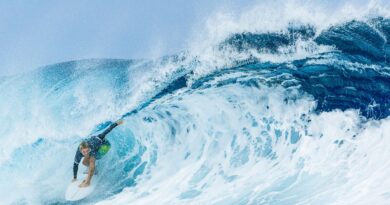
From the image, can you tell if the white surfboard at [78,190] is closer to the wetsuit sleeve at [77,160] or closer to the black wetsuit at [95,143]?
the wetsuit sleeve at [77,160]

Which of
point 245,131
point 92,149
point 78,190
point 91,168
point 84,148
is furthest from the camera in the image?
point 245,131

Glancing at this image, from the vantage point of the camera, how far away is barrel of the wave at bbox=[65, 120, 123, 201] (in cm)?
765

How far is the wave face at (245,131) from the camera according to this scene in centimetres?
825

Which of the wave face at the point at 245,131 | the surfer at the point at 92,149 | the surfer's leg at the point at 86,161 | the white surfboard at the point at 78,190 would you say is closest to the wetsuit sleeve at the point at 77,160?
the surfer at the point at 92,149

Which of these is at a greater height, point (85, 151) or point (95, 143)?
point (95, 143)

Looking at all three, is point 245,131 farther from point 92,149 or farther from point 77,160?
point 77,160

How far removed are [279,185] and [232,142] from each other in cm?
115

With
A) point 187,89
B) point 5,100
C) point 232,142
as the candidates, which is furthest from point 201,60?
point 5,100

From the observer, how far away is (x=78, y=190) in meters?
8.07

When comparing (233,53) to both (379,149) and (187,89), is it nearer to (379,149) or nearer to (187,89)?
(187,89)

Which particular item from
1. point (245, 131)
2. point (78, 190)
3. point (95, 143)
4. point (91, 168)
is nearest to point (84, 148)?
point (95, 143)

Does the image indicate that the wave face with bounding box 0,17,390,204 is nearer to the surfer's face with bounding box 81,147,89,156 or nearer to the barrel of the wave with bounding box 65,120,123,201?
the barrel of the wave with bounding box 65,120,123,201

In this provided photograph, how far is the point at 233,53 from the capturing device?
8891mm

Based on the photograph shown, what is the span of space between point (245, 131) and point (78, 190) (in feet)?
10.1
